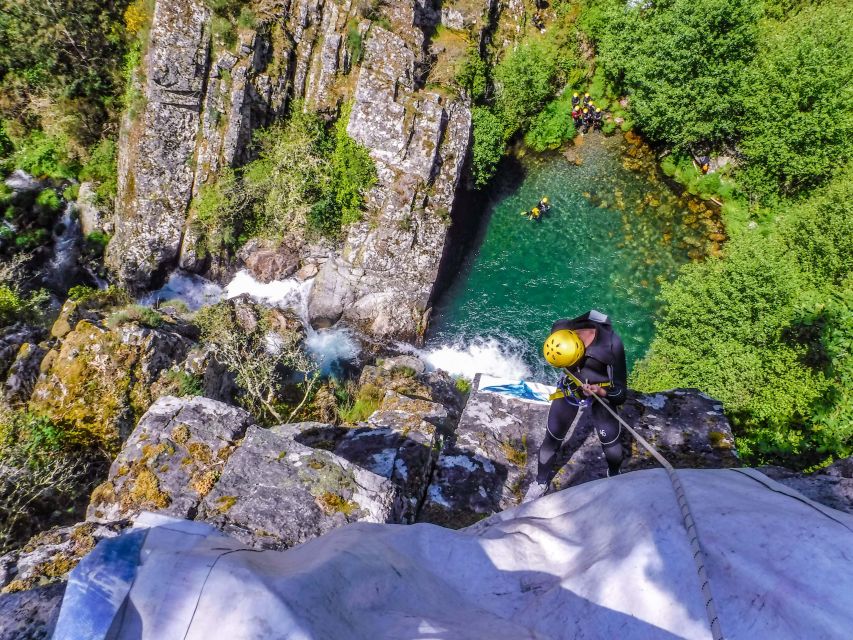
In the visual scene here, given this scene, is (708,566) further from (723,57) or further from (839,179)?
(723,57)

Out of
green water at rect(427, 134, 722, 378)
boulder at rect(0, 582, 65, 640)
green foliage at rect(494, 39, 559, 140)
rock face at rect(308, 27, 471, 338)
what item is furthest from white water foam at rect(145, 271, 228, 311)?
boulder at rect(0, 582, 65, 640)

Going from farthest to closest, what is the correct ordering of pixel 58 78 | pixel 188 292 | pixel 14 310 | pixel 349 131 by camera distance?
pixel 349 131
pixel 188 292
pixel 58 78
pixel 14 310

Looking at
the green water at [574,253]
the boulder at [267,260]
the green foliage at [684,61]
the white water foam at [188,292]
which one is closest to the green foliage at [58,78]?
the white water foam at [188,292]

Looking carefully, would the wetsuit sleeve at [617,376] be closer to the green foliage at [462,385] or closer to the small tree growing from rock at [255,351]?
the small tree growing from rock at [255,351]

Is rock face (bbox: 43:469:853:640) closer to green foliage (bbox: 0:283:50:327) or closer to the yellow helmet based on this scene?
the yellow helmet

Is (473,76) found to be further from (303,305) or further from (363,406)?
(363,406)

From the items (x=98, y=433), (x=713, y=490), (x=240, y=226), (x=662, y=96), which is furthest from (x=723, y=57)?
(x=98, y=433)

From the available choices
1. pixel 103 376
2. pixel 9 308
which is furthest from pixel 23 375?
pixel 9 308
